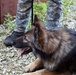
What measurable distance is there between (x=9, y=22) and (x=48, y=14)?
103 cm

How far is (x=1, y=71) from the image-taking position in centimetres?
282

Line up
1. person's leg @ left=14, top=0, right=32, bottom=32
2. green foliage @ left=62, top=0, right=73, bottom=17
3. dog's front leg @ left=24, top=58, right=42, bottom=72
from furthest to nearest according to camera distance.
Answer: green foliage @ left=62, top=0, right=73, bottom=17 < person's leg @ left=14, top=0, right=32, bottom=32 < dog's front leg @ left=24, top=58, right=42, bottom=72

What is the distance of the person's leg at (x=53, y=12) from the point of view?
116 inches

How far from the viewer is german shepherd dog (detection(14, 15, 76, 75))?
7.39 ft

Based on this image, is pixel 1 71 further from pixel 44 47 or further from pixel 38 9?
pixel 38 9

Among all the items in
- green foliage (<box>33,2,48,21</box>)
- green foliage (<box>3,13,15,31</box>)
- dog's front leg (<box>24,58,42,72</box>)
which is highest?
green foliage (<box>33,2,48,21</box>)

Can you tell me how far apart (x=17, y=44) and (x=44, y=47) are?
0.40 meters

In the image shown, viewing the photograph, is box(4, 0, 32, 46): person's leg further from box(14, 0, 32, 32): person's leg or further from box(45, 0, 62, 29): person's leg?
box(45, 0, 62, 29): person's leg

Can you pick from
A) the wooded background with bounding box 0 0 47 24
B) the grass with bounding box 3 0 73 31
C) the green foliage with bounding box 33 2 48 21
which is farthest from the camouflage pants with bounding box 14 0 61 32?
the green foliage with bounding box 33 2 48 21

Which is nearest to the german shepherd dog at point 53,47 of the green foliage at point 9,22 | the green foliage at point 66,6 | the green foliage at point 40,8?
the green foliage at point 9,22

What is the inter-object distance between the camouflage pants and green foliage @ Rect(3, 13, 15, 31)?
1.96 ft

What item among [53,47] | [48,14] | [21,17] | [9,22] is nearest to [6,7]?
[9,22]

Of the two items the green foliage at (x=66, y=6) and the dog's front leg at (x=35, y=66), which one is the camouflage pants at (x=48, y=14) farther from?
the green foliage at (x=66, y=6)

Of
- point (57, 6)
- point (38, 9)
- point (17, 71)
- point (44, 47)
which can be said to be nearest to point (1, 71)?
point (17, 71)
